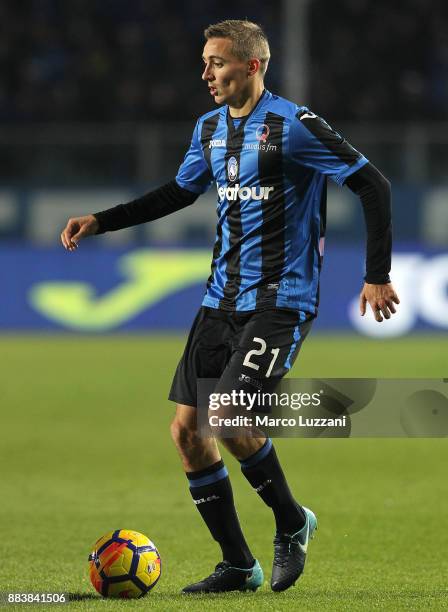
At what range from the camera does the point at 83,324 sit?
17.9 m

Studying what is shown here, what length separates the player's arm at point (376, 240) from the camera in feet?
16.5

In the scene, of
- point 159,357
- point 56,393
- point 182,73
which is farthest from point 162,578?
point 182,73

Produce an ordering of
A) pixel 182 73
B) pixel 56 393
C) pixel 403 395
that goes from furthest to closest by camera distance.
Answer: pixel 182 73 < pixel 56 393 < pixel 403 395

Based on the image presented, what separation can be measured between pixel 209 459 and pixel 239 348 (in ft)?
1.72

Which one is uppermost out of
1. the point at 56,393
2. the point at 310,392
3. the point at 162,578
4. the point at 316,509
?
the point at 310,392

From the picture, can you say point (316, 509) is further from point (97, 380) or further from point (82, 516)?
point (97, 380)

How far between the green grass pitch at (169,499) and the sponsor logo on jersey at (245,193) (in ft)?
5.41

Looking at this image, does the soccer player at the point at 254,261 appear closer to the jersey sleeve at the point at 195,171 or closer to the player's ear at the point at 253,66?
the player's ear at the point at 253,66

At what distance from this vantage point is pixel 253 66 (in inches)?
209

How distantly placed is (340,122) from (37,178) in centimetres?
499

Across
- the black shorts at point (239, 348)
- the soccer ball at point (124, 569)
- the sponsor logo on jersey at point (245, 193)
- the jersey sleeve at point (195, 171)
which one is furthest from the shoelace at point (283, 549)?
the jersey sleeve at point (195, 171)

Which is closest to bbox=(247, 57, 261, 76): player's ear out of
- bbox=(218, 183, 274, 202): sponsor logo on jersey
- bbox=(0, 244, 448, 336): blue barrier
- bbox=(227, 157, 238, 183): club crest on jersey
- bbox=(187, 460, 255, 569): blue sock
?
bbox=(227, 157, 238, 183): club crest on jersey

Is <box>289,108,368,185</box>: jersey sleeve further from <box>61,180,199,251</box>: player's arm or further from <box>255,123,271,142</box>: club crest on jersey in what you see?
<box>61,180,199,251</box>: player's arm

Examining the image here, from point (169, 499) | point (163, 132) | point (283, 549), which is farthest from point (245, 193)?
point (163, 132)
